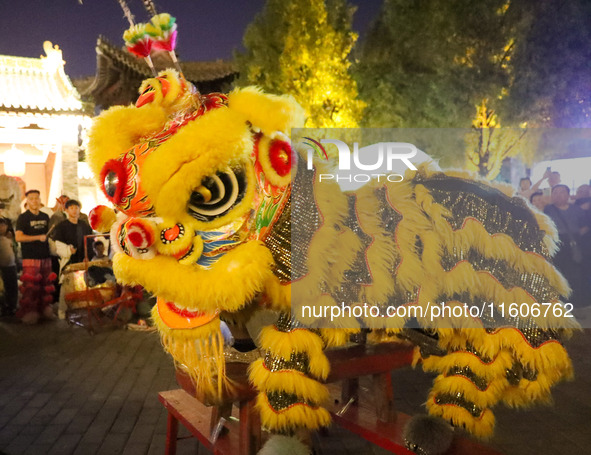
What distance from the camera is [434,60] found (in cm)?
1091

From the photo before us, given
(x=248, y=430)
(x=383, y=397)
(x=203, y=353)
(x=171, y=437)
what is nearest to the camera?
(x=203, y=353)

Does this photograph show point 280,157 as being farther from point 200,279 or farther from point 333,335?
point 333,335

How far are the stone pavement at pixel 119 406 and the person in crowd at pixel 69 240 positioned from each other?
4.13 ft

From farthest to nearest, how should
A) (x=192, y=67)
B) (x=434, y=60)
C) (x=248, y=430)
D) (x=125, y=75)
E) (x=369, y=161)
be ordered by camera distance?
(x=192, y=67)
(x=125, y=75)
(x=434, y=60)
(x=369, y=161)
(x=248, y=430)

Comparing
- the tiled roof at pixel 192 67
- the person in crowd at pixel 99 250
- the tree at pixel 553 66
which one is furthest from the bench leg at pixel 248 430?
the tiled roof at pixel 192 67

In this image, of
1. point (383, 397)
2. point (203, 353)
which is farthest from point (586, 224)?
point (203, 353)

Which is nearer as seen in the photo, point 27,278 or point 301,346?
point 301,346

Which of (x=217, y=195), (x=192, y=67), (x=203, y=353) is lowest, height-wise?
(x=203, y=353)

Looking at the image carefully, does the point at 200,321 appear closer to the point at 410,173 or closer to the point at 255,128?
the point at 255,128

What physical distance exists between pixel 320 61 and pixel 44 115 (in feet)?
20.7

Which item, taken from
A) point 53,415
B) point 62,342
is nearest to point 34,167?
point 62,342

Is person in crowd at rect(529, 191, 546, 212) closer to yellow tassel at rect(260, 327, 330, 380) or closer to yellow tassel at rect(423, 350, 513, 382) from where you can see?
yellow tassel at rect(423, 350, 513, 382)

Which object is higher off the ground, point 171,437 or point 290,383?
point 290,383

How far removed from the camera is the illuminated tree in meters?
10.8
